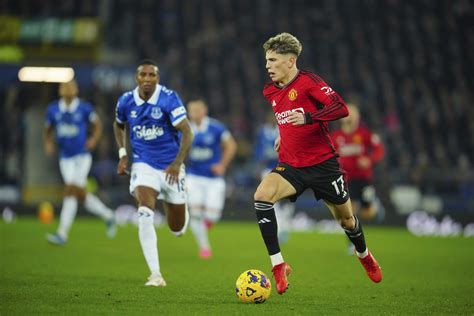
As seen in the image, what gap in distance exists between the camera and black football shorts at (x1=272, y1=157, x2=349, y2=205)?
7.84m

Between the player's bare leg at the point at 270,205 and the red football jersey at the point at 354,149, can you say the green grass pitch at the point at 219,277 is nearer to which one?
the player's bare leg at the point at 270,205

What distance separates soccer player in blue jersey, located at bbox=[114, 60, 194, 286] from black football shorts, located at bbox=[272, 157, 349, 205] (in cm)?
146

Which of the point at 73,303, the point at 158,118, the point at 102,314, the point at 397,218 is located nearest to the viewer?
the point at 102,314

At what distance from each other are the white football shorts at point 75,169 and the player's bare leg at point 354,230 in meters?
6.98

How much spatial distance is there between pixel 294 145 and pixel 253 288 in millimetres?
1436

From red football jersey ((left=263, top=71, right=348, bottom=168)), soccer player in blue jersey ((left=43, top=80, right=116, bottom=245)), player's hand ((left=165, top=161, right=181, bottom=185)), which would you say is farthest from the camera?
soccer player in blue jersey ((left=43, top=80, right=116, bottom=245))

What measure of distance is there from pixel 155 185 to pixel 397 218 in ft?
42.7

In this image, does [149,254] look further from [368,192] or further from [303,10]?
Result: [303,10]

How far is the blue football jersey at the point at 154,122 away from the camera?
9023 millimetres

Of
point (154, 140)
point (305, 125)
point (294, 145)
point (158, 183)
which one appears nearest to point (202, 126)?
point (154, 140)

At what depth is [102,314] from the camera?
6449mm

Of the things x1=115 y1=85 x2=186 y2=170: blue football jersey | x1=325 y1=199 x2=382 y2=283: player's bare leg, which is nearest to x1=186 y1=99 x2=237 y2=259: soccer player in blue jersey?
x1=115 y1=85 x2=186 y2=170: blue football jersey

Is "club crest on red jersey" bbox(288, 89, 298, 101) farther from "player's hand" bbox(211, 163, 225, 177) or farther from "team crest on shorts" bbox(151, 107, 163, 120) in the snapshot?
"player's hand" bbox(211, 163, 225, 177)

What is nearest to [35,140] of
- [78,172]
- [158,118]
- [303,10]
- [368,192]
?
[303,10]
